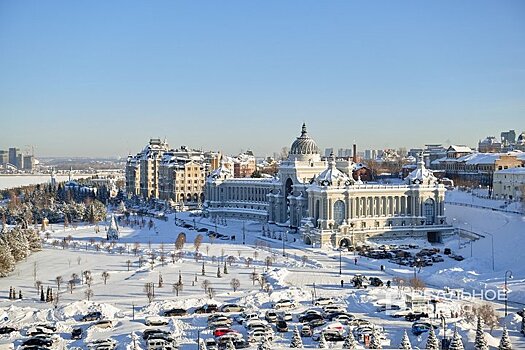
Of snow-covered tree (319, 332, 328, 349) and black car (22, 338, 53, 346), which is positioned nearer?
snow-covered tree (319, 332, 328, 349)

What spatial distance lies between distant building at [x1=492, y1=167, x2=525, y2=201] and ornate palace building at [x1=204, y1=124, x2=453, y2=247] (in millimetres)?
9008

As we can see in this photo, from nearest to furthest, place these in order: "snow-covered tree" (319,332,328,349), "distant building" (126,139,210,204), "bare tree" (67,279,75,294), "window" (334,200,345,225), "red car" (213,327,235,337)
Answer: "snow-covered tree" (319,332,328,349) → "red car" (213,327,235,337) → "bare tree" (67,279,75,294) → "window" (334,200,345,225) → "distant building" (126,139,210,204)

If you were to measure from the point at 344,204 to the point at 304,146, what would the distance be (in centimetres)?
1023

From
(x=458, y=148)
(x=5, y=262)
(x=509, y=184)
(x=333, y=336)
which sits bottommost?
(x=333, y=336)

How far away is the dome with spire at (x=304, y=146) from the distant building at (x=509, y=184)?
16631 millimetres

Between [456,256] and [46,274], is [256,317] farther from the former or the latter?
[456,256]

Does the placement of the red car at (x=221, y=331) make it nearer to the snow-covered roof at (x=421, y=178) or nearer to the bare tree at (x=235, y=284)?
the bare tree at (x=235, y=284)

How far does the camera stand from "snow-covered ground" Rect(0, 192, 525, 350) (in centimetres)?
2375

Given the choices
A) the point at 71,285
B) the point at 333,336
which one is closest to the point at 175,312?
the point at 333,336

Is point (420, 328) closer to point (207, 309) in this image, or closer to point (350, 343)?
point (350, 343)

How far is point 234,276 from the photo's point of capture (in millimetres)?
33781

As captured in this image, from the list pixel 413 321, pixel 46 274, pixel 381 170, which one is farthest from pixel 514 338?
pixel 381 170

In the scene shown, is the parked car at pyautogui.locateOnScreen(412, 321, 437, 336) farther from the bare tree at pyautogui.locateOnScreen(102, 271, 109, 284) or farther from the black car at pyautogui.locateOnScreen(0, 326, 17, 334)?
the bare tree at pyautogui.locateOnScreen(102, 271, 109, 284)

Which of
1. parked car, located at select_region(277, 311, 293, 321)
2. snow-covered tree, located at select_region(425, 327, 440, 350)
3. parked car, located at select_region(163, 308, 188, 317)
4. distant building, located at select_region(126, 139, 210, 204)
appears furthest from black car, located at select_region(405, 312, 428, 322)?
distant building, located at select_region(126, 139, 210, 204)
